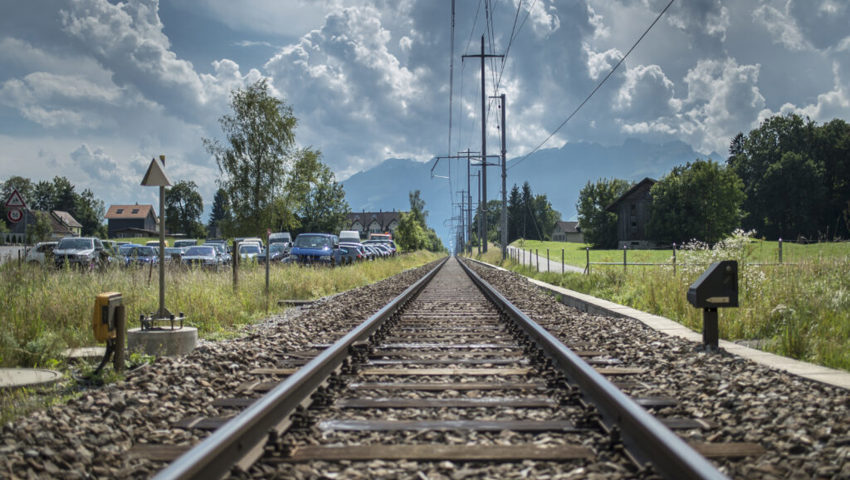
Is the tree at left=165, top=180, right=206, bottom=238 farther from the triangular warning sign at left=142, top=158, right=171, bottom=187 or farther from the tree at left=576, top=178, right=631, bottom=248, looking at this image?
the triangular warning sign at left=142, top=158, right=171, bottom=187

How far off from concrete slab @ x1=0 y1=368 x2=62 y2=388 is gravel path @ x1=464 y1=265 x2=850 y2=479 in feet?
15.3

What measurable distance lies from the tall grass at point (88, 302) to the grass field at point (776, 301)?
650 centimetres

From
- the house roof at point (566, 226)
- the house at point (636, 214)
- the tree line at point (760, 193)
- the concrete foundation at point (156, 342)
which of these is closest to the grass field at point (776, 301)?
the concrete foundation at point (156, 342)

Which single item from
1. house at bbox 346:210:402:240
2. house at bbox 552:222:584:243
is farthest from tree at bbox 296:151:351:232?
house at bbox 552:222:584:243

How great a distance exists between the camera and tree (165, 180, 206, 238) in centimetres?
11669

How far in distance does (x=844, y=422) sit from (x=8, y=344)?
7190mm

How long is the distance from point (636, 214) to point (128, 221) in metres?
119

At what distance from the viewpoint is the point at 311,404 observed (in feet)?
12.6

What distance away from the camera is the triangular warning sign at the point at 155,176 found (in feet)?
21.4

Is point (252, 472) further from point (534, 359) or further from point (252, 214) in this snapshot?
point (252, 214)

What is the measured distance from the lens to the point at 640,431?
9.55ft

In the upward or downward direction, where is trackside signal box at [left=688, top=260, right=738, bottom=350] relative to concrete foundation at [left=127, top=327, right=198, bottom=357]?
upward

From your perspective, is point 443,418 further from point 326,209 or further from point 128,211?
point 128,211

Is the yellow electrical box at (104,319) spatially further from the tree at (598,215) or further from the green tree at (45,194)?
the green tree at (45,194)
